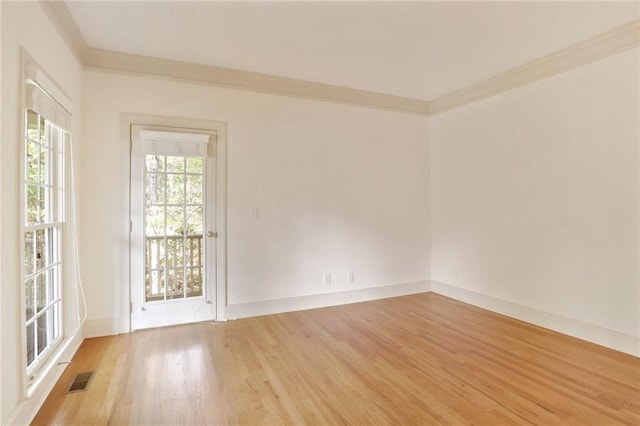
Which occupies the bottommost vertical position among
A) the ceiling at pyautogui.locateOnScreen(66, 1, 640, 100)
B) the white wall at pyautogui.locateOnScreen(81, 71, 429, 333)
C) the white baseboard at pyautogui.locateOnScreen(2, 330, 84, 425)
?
the white baseboard at pyautogui.locateOnScreen(2, 330, 84, 425)

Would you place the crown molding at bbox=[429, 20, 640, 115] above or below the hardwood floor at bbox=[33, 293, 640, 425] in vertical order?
above

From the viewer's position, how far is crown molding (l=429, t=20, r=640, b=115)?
2920mm

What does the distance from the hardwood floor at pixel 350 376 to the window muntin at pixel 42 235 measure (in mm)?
381

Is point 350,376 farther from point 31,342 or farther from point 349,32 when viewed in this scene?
point 349,32

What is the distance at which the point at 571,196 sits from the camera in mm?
3316

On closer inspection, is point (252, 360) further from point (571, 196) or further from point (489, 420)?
point (571, 196)

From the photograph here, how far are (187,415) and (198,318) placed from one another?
1.72 m

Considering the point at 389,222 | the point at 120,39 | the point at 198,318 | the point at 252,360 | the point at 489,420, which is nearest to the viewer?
the point at 489,420

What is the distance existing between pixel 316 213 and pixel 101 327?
2.61 metres

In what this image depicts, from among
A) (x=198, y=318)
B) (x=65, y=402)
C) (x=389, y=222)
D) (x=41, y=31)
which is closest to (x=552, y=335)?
(x=389, y=222)

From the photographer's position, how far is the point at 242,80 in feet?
12.7

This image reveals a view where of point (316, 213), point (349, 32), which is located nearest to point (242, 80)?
point (349, 32)

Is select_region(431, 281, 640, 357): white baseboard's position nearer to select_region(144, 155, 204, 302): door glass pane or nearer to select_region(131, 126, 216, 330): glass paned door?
select_region(131, 126, 216, 330): glass paned door

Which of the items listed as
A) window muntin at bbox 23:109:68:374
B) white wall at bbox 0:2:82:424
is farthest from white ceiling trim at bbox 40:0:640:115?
window muntin at bbox 23:109:68:374
